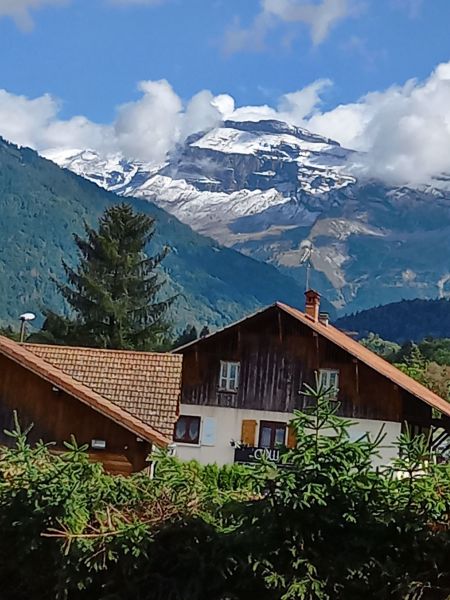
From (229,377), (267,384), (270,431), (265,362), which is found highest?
(265,362)

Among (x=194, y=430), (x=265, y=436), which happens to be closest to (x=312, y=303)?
(x=265, y=436)

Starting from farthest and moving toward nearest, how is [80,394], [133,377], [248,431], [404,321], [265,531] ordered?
1. [404,321]
2. [248,431]
3. [133,377]
4. [80,394]
5. [265,531]

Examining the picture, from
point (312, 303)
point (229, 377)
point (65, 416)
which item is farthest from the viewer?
point (312, 303)

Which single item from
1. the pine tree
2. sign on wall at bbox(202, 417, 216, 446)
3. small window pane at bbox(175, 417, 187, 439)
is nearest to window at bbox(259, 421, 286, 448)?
sign on wall at bbox(202, 417, 216, 446)

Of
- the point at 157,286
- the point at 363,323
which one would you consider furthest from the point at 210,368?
the point at 363,323

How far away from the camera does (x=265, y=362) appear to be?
38938mm

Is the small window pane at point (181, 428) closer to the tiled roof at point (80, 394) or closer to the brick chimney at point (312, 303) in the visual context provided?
the brick chimney at point (312, 303)

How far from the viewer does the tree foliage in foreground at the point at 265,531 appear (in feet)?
21.7

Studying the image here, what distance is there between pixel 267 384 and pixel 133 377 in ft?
38.0

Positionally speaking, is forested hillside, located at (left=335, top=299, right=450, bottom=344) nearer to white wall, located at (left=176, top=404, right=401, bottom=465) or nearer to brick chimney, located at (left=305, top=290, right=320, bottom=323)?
brick chimney, located at (left=305, top=290, right=320, bottom=323)

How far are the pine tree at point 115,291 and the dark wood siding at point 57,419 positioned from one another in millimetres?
28200

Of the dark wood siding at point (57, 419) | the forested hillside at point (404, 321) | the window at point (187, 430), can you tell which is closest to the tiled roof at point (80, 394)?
the dark wood siding at point (57, 419)

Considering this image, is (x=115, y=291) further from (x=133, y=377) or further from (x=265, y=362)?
(x=133, y=377)

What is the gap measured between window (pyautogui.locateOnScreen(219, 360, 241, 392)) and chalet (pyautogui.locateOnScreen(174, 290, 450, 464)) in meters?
0.04
